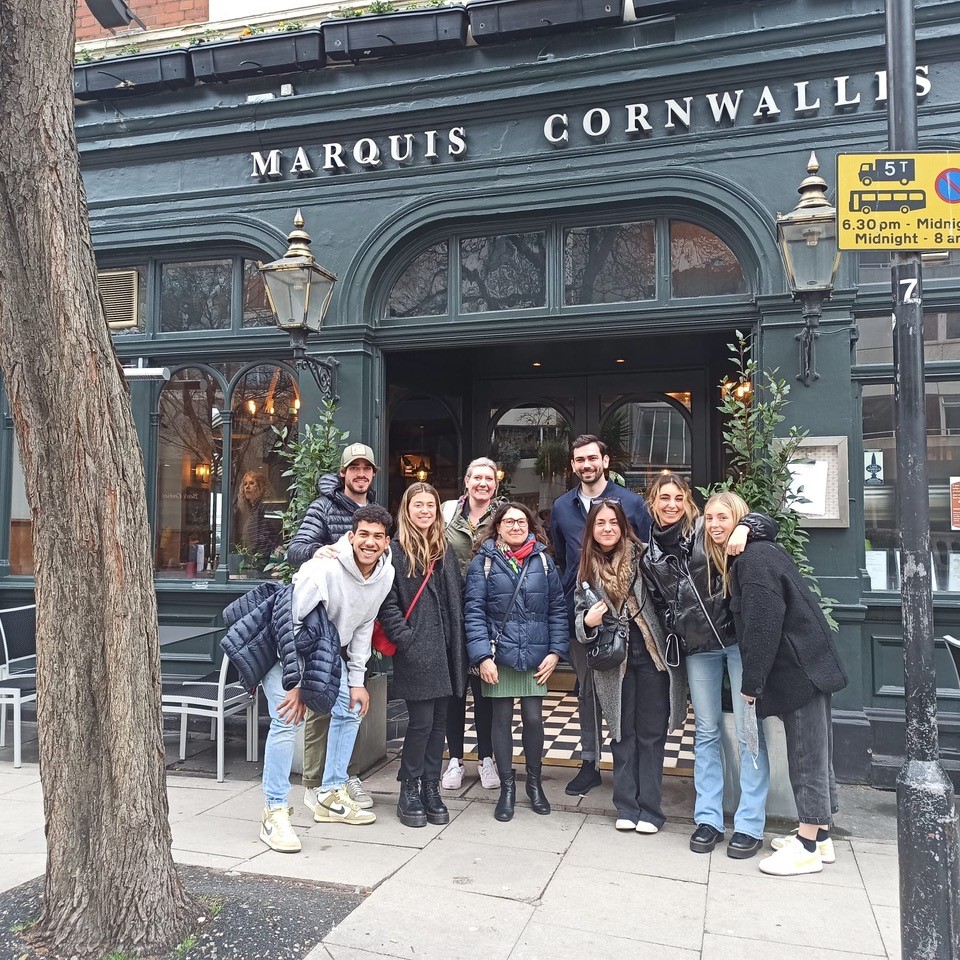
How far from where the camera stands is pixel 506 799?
4762 millimetres

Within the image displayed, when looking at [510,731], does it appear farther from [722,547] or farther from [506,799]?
[722,547]

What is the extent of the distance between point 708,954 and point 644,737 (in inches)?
56.3

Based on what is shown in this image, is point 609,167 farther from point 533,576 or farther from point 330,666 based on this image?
point 330,666

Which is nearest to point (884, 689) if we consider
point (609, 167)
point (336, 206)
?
point (609, 167)

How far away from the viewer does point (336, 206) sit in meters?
6.96

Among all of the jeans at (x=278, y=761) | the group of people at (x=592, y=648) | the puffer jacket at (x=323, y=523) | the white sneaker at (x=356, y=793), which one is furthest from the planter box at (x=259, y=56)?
the white sneaker at (x=356, y=793)

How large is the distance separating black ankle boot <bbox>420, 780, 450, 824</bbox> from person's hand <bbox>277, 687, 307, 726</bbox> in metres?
0.95

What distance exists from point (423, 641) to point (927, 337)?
437 cm

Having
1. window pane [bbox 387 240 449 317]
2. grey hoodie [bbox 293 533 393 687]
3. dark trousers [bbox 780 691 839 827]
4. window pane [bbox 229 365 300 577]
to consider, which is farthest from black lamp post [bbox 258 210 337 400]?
dark trousers [bbox 780 691 839 827]

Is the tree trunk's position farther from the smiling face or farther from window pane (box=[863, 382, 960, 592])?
window pane (box=[863, 382, 960, 592])

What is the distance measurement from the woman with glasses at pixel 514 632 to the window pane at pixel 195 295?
4058 millimetres

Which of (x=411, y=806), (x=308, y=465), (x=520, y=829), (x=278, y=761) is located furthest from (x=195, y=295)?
(x=520, y=829)

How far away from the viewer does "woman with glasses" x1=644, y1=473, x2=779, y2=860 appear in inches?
169

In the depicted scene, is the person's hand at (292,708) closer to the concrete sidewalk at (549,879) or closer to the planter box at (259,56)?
the concrete sidewalk at (549,879)
